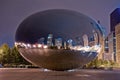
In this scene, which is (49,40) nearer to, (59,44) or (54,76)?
(59,44)

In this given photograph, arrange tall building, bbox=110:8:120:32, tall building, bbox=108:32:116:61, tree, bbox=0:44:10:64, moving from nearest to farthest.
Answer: tree, bbox=0:44:10:64, tall building, bbox=108:32:116:61, tall building, bbox=110:8:120:32

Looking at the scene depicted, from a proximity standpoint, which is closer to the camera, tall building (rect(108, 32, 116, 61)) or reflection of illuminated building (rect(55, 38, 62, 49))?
reflection of illuminated building (rect(55, 38, 62, 49))

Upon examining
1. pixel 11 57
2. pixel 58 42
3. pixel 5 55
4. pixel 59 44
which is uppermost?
pixel 58 42

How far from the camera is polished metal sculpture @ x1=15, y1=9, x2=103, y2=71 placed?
65.3 feet

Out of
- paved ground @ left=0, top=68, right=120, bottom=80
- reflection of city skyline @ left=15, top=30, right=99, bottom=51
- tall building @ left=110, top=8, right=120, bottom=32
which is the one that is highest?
tall building @ left=110, top=8, right=120, bottom=32

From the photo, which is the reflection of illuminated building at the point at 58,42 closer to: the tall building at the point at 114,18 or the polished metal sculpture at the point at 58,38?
the polished metal sculpture at the point at 58,38

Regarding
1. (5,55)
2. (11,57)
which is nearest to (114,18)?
(11,57)

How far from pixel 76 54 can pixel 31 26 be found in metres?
3.54

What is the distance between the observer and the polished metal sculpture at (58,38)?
19906 mm

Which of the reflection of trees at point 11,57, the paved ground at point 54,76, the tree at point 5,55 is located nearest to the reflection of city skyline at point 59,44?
the paved ground at point 54,76

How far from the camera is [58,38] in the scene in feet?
65.3

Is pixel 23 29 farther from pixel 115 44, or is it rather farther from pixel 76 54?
pixel 115 44

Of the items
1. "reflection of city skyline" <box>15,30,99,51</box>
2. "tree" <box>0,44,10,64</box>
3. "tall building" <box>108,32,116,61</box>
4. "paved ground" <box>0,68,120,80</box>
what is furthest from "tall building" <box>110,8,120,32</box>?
"paved ground" <box>0,68,120,80</box>

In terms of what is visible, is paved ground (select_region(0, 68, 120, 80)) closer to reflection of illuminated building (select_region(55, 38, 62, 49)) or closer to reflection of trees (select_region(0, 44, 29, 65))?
reflection of illuminated building (select_region(55, 38, 62, 49))
